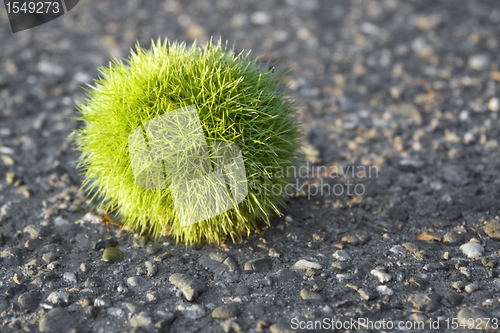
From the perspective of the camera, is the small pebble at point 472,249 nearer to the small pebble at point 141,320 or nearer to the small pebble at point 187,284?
the small pebble at point 187,284

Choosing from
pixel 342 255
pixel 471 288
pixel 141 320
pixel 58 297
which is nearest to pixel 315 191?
pixel 342 255

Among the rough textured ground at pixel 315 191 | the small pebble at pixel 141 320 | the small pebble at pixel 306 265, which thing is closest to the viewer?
the small pebble at pixel 141 320

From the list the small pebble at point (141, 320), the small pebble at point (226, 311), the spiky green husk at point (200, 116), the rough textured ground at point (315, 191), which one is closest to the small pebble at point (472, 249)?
the rough textured ground at point (315, 191)

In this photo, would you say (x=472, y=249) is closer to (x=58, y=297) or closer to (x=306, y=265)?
(x=306, y=265)

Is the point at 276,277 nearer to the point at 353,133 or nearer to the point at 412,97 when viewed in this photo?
the point at 353,133

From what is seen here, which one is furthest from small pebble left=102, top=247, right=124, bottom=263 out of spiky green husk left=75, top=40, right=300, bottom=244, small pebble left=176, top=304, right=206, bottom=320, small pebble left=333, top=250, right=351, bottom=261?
small pebble left=333, top=250, right=351, bottom=261

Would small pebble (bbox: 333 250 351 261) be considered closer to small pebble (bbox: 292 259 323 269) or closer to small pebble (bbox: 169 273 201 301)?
small pebble (bbox: 292 259 323 269)
